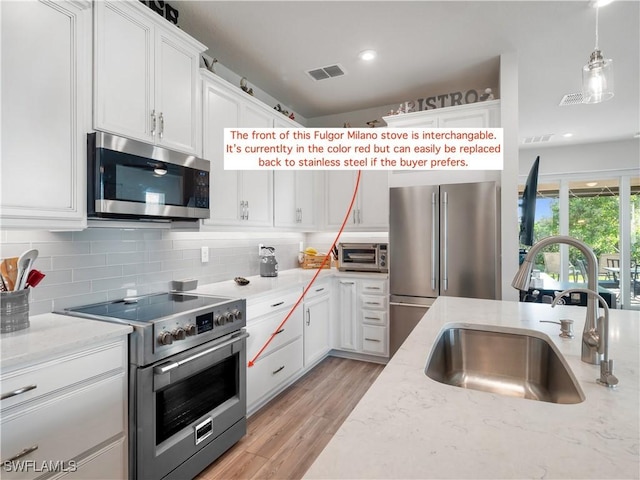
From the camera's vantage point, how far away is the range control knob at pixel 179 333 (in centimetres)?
161

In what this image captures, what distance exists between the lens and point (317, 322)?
3215 mm

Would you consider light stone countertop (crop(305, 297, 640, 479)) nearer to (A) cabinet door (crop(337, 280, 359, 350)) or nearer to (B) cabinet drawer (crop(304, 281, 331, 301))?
(B) cabinet drawer (crop(304, 281, 331, 301))

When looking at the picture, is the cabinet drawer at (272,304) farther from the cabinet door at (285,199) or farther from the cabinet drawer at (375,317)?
the cabinet drawer at (375,317)

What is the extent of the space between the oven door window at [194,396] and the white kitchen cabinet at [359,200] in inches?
83.2

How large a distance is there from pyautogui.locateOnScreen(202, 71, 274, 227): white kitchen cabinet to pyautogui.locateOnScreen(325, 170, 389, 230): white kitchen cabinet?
3.29 feet

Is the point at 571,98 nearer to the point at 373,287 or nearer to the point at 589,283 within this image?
Answer: the point at 373,287

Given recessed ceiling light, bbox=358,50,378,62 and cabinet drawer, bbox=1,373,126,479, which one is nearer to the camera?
cabinet drawer, bbox=1,373,126,479

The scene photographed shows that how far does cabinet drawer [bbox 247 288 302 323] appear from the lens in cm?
229

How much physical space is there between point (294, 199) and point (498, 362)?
2.47 m

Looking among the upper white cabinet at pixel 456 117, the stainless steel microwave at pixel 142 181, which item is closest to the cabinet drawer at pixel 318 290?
the stainless steel microwave at pixel 142 181

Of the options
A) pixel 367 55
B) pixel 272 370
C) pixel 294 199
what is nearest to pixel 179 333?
pixel 272 370

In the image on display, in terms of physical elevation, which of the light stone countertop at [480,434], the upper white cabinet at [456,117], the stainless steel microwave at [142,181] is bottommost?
the light stone countertop at [480,434]

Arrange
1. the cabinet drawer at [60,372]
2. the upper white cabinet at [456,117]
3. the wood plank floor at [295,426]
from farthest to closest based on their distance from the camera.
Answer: the upper white cabinet at [456,117]
the wood plank floor at [295,426]
the cabinet drawer at [60,372]

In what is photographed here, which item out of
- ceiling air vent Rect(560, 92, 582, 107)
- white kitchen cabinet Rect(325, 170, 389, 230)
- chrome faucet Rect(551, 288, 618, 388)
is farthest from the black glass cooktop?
ceiling air vent Rect(560, 92, 582, 107)
